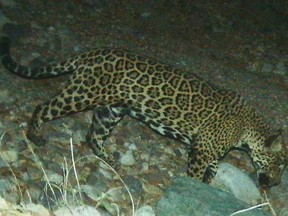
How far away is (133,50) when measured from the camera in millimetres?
11094

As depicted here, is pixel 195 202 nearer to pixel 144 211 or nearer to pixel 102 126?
pixel 144 211

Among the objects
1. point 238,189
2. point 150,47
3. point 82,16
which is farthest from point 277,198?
point 82,16

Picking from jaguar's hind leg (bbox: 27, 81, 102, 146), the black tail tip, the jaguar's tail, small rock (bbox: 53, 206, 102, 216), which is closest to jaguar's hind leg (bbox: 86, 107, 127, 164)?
jaguar's hind leg (bbox: 27, 81, 102, 146)

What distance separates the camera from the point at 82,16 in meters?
11.6

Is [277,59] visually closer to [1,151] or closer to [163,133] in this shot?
[163,133]

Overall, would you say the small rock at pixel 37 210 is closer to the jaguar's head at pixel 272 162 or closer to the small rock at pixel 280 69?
the jaguar's head at pixel 272 162

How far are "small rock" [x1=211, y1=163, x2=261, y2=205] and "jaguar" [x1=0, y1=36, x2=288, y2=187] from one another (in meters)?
0.18

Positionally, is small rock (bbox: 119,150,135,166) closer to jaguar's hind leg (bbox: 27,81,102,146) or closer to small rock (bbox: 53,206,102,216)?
jaguar's hind leg (bbox: 27,81,102,146)

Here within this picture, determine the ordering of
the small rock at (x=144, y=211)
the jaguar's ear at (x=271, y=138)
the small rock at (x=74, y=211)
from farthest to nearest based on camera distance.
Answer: the jaguar's ear at (x=271, y=138) → the small rock at (x=144, y=211) → the small rock at (x=74, y=211)

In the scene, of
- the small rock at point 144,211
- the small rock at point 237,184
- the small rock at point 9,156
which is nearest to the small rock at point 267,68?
the small rock at point 237,184

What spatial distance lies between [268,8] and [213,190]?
19.8 ft

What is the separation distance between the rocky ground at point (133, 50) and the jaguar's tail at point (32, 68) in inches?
19.0

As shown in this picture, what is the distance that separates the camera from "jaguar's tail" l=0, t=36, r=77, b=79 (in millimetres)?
8789

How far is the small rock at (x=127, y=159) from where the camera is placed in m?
9.23
